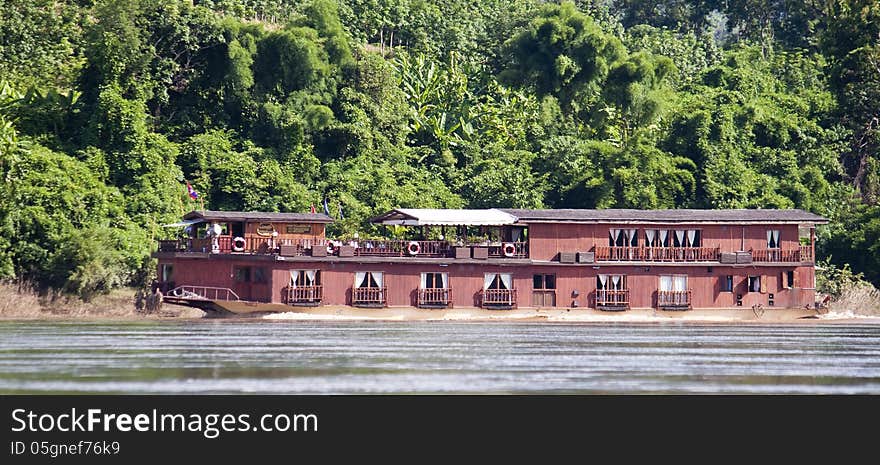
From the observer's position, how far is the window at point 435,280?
170 feet

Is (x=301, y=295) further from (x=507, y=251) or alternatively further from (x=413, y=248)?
(x=507, y=251)

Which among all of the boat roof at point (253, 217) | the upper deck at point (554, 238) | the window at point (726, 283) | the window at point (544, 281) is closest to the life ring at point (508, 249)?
the upper deck at point (554, 238)

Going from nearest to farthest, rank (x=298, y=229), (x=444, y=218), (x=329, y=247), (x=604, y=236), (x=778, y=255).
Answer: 1. (x=329, y=247)
2. (x=444, y=218)
3. (x=298, y=229)
4. (x=604, y=236)
5. (x=778, y=255)

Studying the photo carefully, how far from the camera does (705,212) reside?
5384 cm

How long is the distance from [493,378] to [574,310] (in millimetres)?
19158

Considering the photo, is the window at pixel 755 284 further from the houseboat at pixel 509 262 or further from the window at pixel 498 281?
the window at pixel 498 281

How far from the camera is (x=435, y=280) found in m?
51.8

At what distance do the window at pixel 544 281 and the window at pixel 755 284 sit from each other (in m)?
Answer: 7.25

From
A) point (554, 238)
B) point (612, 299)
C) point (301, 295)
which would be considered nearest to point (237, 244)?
point (301, 295)

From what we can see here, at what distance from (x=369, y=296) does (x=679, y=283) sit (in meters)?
11.3
